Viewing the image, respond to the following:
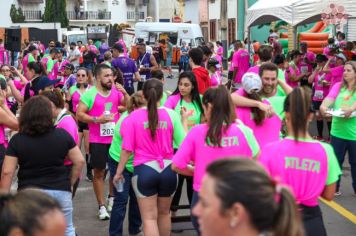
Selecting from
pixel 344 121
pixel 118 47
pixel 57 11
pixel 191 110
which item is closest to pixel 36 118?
pixel 191 110

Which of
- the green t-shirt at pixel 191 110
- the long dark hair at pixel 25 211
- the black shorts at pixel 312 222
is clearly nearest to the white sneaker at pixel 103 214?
the green t-shirt at pixel 191 110

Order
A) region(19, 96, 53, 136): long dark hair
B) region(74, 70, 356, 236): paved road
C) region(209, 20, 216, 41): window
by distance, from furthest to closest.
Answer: region(209, 20, 216, 41): window < region(74, 70, 356, 236): paved road < region(19, 96, 53, 136): long dark hair

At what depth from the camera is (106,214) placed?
27.5ft

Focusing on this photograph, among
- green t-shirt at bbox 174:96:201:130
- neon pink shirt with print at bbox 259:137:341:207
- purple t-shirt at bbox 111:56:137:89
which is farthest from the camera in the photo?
purple t-shirt at bbox 111:56:137:89

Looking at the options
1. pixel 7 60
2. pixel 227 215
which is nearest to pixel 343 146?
pixel 227 215

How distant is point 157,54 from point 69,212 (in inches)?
1154

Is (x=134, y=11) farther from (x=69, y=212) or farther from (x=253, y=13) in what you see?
(x=69, y=212)

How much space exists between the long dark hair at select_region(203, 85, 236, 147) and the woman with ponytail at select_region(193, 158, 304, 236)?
2436 millimetres

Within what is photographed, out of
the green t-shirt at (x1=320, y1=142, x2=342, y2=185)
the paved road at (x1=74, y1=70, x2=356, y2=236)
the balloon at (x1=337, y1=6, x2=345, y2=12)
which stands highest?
the balloon at (x1=337, y1=6, x2=345, y2=12)

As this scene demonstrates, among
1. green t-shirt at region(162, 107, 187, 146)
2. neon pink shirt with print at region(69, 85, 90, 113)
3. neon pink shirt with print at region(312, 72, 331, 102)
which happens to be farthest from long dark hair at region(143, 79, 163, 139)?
neon pink shirt with print at region(312, 72, 331, 102)

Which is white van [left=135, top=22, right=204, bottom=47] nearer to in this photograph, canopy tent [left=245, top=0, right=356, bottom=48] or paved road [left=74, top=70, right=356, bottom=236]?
canopy tent [left=245, top=0, right=356, bottom=48]

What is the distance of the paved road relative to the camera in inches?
309

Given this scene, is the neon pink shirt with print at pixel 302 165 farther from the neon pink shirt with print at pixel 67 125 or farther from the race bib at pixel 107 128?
the race bib at pixel 107 128

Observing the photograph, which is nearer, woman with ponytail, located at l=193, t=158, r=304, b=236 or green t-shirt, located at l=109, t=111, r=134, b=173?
woman with ponytail, located at l=193, t=158, r=304, b=236
